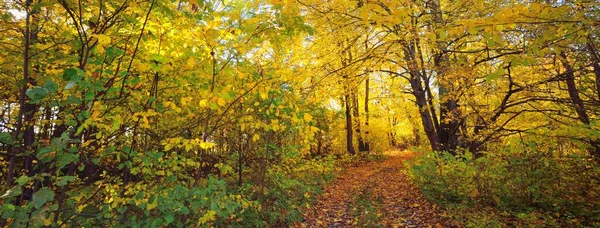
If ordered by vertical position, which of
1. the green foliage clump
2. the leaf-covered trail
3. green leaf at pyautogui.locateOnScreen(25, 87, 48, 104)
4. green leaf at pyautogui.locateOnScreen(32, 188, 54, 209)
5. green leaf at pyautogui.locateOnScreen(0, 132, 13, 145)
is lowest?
the leaf-covered trail

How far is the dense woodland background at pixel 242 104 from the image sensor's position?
2.45 m

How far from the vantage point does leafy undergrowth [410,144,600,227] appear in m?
5.06

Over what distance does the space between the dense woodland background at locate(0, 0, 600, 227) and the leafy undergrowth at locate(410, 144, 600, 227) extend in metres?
0.03

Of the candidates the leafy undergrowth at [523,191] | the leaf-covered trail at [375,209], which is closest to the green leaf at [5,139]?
the leaf-covered trail at [375,209]

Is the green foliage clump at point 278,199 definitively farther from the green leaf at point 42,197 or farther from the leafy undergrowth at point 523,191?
the green leaf at point 42,197

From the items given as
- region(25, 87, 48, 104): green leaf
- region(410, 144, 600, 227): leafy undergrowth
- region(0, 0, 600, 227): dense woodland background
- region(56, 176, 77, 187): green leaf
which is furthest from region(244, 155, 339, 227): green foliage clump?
region(25, 87, 48, 104): green leaf

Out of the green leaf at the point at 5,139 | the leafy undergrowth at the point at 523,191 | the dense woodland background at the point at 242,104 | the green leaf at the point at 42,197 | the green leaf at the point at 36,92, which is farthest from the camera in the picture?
the leafy undergrowth at the point at 523,191

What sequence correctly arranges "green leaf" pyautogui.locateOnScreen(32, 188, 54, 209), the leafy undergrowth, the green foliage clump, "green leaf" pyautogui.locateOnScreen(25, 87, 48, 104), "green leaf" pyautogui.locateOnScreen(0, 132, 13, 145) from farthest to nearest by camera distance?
the green foliage clump
the leafy undergrowth
"green leaf" pyautogui.locateOnScreen(0, 132, 13, 145)
"green leaf" pyautogui.locateOnScreen(32, 188, 54, 209)
"green leaf" pyautogui.locateOnScreen(25, 87, 48, 104)

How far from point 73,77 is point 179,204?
1435 mm

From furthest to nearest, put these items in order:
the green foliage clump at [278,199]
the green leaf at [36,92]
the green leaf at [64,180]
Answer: the green foliage clump at [278,199]
the green leaf at [64,180]
the green leaf at [36,92]

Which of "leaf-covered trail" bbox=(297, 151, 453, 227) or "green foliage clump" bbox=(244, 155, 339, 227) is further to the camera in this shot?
"leaf-covered trail" bbox=(297, 151, 453, 227)

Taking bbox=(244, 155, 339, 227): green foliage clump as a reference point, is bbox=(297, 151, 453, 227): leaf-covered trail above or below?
below

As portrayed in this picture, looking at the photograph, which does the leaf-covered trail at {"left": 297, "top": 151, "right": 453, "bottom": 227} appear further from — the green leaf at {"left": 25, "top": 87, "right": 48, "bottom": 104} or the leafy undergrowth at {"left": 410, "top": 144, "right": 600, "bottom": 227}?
the green leaf at {"left": 25, "top": 87, "right": 48, "bottom": 104}

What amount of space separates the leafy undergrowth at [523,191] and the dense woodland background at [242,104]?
3cm
